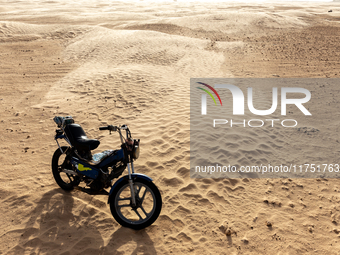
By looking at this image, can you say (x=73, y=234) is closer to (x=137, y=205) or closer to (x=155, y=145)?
(x=137, y=205)

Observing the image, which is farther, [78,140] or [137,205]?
[78,140]

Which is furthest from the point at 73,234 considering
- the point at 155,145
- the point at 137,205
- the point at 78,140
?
the point at 155,145

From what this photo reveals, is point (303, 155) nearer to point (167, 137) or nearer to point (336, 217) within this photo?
point (336, 217)

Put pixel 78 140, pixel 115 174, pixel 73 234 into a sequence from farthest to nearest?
1. pixel 78 140
2. pixel 115 174
3. pixel 73 234

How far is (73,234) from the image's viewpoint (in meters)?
3.95

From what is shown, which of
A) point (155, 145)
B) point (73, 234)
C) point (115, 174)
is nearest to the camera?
point (73, 234)

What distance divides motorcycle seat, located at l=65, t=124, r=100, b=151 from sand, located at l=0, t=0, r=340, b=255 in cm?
111

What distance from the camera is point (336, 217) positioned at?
4.55 meters

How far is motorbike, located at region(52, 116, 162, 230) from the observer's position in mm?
3814

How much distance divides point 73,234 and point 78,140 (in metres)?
1.49

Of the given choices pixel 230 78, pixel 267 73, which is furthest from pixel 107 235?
pixel 267 73

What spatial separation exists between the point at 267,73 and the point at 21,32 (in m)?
16.0

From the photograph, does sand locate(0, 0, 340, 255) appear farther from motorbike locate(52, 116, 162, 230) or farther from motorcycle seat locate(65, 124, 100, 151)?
motorcycle seat locate(65, 124, 100, 151)

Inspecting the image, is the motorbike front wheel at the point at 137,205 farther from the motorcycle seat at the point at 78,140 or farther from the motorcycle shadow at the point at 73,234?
the motorcycle seat at the point at 78,140
